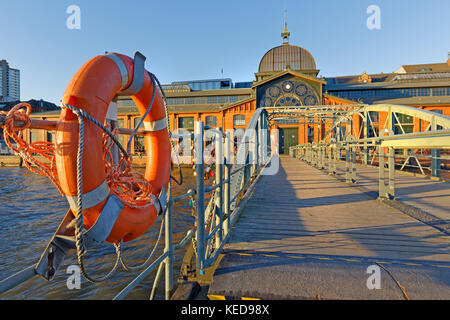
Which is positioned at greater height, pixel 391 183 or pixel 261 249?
pixel 391 183

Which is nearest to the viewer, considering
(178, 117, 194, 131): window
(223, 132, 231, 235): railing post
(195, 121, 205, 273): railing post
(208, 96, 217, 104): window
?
(195, 121, 205, 273): railing post

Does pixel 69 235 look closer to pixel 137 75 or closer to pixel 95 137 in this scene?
pixel 95 137

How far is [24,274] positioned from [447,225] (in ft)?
16.0

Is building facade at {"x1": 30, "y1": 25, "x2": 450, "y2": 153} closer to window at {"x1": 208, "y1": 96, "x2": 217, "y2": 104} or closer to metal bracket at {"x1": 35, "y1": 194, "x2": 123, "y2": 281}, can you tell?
window at {"x1": 208, "y1": 96, "x2": 217, "y2": 104}

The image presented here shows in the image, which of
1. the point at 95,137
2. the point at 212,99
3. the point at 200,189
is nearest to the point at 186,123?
the point at 212,99

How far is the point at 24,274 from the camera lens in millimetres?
1276

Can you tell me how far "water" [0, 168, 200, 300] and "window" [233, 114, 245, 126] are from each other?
18944mm

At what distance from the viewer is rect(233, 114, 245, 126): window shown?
30281 millimetres

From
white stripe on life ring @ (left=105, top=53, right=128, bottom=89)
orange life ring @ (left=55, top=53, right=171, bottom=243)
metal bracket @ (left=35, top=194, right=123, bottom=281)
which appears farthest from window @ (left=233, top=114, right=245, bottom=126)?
metal bracket @ (left=35, top=194, right=123, bottom=281)

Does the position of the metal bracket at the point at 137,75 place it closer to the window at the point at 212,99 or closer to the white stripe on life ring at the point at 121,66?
the white stripe on life ring at the point at 121,66

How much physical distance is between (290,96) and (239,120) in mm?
6483

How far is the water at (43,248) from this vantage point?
4.93m
